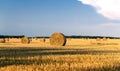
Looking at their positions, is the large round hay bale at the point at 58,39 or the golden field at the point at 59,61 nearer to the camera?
the golden field at the point at 59,61

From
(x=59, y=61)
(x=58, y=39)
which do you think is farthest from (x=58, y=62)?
(x=58, y=39)

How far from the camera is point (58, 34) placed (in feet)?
108

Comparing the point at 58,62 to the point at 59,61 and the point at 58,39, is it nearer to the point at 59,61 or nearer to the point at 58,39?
the point at 59,61

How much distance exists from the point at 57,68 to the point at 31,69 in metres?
0.87

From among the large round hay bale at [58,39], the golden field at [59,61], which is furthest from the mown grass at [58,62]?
the large round hay bale at [58,39]

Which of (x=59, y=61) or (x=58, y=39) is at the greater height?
(x=58, y=39)

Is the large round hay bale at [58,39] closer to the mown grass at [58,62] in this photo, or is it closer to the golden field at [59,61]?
the golden field at [59,61]

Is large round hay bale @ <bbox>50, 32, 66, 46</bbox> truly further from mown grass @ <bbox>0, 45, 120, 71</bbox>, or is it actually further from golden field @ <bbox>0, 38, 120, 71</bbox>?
mown grass @ <bbox>0, 45, 120, 71</bbox>

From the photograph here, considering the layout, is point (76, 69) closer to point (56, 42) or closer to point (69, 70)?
point (69, 70)

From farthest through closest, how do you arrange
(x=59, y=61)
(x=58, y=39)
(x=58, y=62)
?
1. (x=58, y=39)
2. (x=59, y=61)
3. (x=58, y=62)

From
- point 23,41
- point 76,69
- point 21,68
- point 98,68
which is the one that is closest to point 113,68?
point 98,68

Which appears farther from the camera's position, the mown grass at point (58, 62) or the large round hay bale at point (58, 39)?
the large round hay bale at point (58, 39)

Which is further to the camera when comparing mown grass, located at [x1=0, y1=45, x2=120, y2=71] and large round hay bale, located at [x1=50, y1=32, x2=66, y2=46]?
large round hay bale, located at [x1=50, y1=32, x2=66, y2=46]

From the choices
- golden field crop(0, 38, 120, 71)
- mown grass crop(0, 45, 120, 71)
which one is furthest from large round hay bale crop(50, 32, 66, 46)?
mown grass crop(0, 45, 120, 71)
